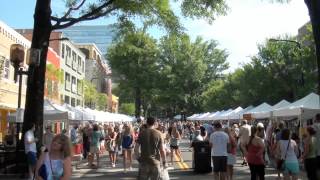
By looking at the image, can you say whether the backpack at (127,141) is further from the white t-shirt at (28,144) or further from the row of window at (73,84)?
the row of window at (73,84)

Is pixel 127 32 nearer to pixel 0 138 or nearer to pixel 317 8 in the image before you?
pixel 317 8

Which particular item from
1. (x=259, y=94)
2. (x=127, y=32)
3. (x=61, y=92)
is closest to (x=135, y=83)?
(x=61, y=92)

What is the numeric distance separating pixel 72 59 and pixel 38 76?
49.5 meters

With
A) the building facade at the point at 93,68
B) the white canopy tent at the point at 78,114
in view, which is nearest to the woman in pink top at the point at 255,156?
the white canopy tent at the point at 78,114

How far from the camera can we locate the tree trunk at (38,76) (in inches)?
695

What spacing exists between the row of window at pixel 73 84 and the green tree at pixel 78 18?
40445 mm

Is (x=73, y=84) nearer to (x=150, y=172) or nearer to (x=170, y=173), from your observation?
(x=170, y=173)

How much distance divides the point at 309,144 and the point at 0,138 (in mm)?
24141

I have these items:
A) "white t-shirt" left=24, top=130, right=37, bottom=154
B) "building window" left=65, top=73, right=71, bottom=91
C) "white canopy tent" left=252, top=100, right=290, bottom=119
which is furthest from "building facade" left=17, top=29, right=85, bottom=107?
"white t-shirt" left=24, top=130, right=37, bottom=154

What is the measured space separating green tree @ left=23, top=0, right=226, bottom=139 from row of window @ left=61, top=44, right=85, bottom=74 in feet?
131

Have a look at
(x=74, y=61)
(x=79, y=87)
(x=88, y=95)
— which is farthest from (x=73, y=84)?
(x=88, y=95)

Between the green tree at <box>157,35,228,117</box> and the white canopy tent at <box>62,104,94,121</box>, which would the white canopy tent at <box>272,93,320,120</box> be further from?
the green tree at <box>157,35,228,117</box>

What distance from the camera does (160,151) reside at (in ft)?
34.1

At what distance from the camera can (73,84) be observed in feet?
221
